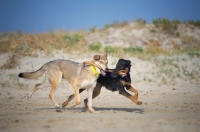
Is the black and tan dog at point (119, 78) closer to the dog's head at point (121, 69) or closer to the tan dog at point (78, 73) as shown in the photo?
the dog's head at point (121, 69)

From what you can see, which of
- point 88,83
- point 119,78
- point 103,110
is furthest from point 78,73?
point 103,110

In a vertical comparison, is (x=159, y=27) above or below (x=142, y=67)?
above

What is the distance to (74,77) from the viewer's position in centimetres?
1045

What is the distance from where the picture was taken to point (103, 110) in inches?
416

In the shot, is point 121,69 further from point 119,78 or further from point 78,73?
point 78,73

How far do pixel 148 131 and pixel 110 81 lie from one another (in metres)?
3.98

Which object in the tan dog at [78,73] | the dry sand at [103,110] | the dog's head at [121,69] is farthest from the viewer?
the dog's head at [121,69]

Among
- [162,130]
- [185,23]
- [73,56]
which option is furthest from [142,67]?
[185,23]

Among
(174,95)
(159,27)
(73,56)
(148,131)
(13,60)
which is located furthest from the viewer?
(159,27)

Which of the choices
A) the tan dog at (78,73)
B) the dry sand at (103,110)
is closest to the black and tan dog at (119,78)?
the tan dog at (78,73)

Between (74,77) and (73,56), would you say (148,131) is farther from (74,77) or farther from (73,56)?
(73,56)

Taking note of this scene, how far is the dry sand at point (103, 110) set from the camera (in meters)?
7.12

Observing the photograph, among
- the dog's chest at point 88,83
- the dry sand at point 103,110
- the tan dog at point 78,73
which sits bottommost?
the dry sand at point 103,110

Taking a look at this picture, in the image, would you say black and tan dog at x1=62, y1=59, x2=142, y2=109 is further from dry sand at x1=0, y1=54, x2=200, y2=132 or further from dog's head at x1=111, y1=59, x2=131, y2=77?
dry sand at x1=0, y1=54, x2=200, y2=132
